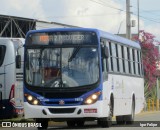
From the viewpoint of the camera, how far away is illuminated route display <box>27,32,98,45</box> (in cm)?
1977

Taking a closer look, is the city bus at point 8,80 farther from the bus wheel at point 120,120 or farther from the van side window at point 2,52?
the bus wheel at point 120,120

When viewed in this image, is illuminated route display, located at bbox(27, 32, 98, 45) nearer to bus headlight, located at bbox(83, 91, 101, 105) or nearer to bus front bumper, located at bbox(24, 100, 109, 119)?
bus headlight, located at bbox(83, 91, 101, 105)

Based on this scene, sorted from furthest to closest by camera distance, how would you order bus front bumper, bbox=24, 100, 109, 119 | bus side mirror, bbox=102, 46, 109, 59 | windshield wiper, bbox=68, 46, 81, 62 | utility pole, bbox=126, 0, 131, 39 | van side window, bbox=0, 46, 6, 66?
utility pole, bbox=126, 0, 131, 39
van side window, bbox=0, 46, 6, 66
bus side mirror, bbox=102, 46, 109, 59
windshield wiper, bbox=68, 46, 81, 62
bus front bumper, bbox=24, 100, 109, 119

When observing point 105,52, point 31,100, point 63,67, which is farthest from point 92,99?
point 31,100

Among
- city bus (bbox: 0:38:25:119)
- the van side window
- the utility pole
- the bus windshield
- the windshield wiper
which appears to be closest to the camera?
the bus windshield

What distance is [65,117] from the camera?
63.0 ft

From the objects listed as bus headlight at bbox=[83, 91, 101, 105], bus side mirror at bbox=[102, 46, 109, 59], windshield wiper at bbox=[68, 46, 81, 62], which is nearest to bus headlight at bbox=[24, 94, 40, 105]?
bus headlight at bbox=[83, 91, 101, 105]

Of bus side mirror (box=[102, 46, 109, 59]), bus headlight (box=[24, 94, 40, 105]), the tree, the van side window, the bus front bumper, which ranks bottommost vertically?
the bus front bumper

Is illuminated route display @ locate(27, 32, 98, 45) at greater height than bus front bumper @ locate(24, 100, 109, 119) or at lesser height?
greater

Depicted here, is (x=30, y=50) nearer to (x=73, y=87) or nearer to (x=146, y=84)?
(x=73, y=87)

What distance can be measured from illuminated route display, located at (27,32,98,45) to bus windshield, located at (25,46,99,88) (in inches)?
8.4

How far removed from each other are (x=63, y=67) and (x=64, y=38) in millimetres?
1025

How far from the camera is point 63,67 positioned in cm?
1944

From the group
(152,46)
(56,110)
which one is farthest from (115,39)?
(152,46)
